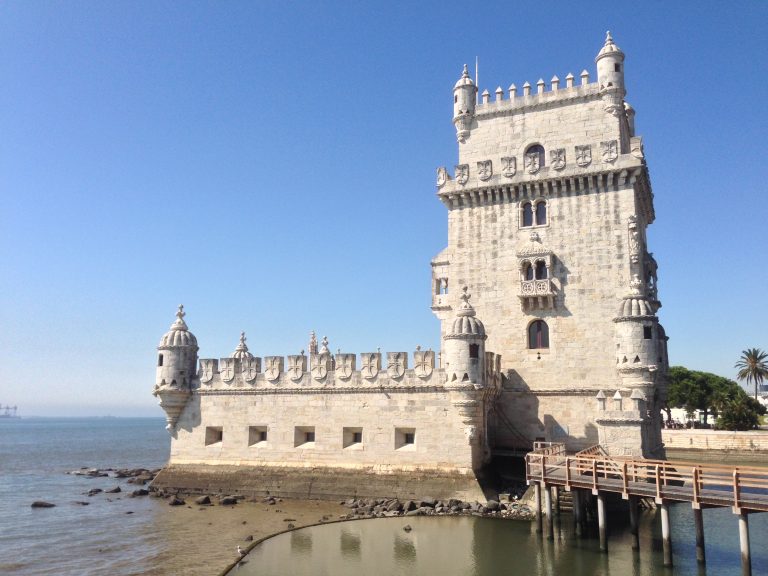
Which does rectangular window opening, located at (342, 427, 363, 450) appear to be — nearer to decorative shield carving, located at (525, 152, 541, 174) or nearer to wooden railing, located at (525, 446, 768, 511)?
wooden railing, located at (525, 446, 768, 511)

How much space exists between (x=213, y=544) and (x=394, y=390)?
10414 millimetres

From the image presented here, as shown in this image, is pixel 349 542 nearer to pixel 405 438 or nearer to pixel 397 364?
pixel 405 438

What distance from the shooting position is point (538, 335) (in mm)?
30516

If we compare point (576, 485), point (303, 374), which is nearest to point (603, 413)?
point (576, 485)

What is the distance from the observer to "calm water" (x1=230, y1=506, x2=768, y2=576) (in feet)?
62.9

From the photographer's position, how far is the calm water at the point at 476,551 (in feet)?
62.9

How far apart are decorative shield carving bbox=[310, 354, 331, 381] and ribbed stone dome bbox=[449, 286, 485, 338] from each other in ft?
22.2

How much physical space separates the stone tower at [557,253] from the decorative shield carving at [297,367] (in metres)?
7.46

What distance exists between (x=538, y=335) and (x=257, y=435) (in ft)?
50.0

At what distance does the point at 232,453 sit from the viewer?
3155cm

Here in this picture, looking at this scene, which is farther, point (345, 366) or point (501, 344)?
point (501, 344)

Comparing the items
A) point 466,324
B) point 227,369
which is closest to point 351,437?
point 227,369

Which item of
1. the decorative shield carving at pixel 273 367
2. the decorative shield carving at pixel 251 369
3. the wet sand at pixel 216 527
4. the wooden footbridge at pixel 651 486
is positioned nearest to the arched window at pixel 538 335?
the wooden footbridge at pixel 651 486

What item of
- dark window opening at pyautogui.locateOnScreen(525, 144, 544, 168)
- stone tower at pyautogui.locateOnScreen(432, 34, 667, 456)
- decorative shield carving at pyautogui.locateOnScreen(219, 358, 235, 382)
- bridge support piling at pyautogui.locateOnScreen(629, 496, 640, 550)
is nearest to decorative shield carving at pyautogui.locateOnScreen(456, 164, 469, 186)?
stone tower at pyautogui.locateOnScreen(432, 34, 667, 456)
